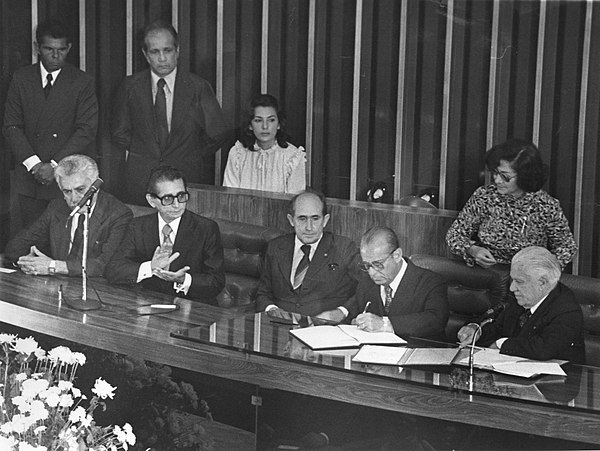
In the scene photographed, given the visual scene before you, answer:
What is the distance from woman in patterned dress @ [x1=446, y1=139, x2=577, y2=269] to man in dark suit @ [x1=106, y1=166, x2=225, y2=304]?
949 mm

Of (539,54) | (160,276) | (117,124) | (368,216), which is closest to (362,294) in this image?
(368,216)

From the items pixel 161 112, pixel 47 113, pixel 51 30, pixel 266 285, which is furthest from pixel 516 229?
pixel 51 30

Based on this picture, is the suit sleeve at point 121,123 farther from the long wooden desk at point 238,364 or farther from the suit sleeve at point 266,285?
the suit sleeve at point 266,285

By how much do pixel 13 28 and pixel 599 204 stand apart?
271cm

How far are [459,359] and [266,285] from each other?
1.30m

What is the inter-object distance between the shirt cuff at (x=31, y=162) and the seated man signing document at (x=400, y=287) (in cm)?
181

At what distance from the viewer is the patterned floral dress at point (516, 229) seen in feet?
13.0

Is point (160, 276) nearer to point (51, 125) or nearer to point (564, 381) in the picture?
point (51, 125)

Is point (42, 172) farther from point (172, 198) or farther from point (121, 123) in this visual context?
point (172, 198)

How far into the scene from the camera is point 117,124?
490 cm

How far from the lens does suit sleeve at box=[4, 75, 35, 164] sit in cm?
490

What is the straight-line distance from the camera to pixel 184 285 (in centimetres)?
421

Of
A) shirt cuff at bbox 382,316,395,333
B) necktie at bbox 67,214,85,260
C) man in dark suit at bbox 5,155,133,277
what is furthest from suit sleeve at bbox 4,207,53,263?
shirt cuff at bbox 382,316,395,333

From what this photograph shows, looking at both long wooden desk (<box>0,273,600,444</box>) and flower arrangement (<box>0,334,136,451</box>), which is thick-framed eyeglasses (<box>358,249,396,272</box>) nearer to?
long wooden desk (<box>0,273,600,444</box>)
